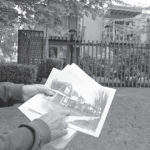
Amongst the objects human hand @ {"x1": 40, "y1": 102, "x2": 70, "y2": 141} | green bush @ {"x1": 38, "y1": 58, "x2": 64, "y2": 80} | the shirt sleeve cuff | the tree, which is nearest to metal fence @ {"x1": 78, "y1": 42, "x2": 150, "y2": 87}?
green bush @ {"x1": 38, "y1": 58, "x2": 64, "y2": 80}

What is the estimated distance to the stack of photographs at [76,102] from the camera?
1939 millimetres

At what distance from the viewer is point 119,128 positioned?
19.7 ft

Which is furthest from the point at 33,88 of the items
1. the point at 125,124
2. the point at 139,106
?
the point at 139,106

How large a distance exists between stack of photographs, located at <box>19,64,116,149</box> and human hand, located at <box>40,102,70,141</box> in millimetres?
70

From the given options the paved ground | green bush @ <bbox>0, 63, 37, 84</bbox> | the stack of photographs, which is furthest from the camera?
green bush @ <bbox>0, 63, 37, 84</bbox>

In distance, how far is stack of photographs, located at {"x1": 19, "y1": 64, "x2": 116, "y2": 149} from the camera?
76.4 inches

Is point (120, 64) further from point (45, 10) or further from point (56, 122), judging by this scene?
point (56, 122)

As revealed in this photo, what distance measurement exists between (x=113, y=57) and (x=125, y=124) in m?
7.93

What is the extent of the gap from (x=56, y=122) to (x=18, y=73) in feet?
33.2

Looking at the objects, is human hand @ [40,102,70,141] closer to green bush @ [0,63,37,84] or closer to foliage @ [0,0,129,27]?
foliage @ [0,0,129,27]

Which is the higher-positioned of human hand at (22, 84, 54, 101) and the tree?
the tree

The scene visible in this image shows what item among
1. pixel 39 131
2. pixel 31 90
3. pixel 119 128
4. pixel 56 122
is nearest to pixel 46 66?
pixel 119 128

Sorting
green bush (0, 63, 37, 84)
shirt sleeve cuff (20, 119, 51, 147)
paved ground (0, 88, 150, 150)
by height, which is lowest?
paved ground (0, 88, 150, 150)

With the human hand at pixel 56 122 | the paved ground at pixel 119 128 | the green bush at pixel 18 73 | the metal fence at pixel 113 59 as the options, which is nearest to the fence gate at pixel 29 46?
the metal fence at pixel 113 59
